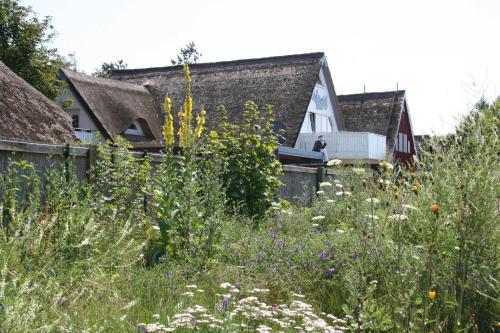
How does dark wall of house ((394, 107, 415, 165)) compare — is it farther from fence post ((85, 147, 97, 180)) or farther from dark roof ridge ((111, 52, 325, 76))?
fence post ((85, 147, 97, 180))

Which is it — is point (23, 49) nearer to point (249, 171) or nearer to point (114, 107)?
point (114, 107)

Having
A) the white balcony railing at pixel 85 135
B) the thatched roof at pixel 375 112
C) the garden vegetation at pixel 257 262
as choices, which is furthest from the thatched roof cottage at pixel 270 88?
the garden vegetation at pixel 257 262

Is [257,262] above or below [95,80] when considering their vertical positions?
below

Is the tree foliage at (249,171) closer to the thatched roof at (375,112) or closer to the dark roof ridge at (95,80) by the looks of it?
the dark roof ridge at (95,80)

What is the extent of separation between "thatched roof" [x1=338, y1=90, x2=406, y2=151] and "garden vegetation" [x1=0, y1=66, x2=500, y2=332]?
24.3 m

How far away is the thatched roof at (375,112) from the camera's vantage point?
31.2 meters

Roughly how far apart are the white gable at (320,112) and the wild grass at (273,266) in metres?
18.3

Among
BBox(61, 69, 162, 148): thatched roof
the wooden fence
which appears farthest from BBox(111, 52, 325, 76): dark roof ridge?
the wooden fence

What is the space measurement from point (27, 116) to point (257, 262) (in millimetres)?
10225

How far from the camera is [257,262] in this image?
6.03 m

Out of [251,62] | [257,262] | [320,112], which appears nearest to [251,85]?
[251,62]

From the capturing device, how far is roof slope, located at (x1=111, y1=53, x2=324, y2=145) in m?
24.6

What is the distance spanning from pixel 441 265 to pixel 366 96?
29.6 meters

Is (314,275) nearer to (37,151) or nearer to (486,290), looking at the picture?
(486,290)
